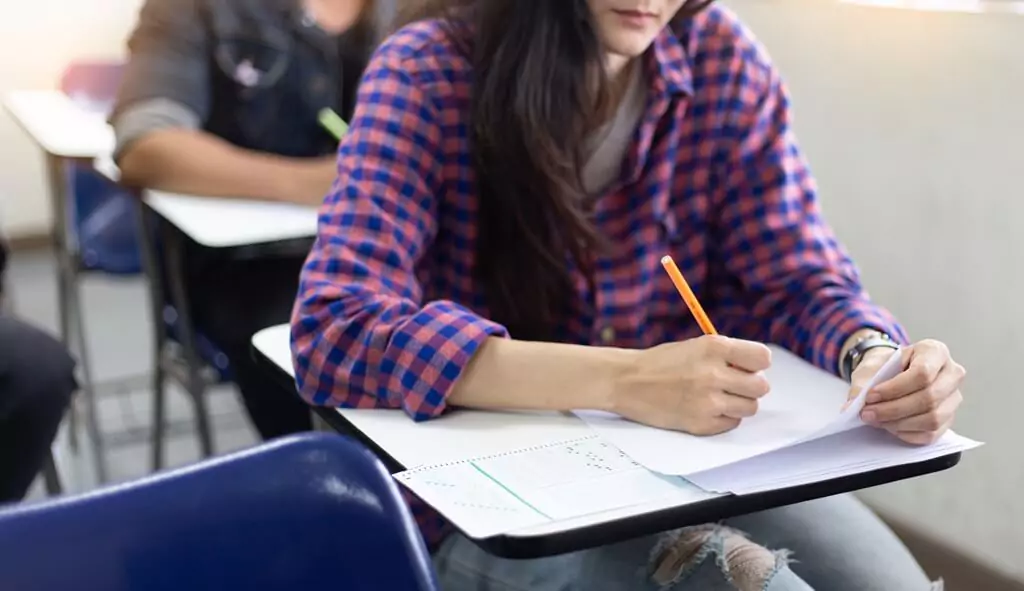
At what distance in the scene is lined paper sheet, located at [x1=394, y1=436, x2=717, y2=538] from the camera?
2.61 ft

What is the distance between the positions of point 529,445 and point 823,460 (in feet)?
0.80

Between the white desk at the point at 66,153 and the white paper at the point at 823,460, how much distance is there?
1.42m

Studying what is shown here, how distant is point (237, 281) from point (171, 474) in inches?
48.2

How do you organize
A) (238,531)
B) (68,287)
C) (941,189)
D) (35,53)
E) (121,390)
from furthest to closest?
1. (35,53)
2. (121,390)
3. (68,287)
4. (941,189)
5. (238,531)

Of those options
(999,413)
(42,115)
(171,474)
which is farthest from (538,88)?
(42,115)

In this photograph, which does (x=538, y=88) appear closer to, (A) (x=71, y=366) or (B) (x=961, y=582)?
(A) (x=71, y=366)

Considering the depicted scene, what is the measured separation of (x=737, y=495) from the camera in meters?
0.83

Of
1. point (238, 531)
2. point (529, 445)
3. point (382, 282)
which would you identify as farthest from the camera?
point (382, 282)

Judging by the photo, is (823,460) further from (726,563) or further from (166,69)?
(166,69)

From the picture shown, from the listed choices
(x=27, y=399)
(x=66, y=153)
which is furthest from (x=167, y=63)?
(x=27, y=399)

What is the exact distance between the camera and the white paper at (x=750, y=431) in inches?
34.8

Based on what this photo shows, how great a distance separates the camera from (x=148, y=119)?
1781mm

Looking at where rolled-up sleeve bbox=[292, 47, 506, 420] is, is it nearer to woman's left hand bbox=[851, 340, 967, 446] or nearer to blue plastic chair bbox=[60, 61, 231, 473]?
woman's left hand bbox=[851, 340, 967, 446]

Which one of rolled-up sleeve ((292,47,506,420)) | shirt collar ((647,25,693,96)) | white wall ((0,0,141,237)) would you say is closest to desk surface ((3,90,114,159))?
rolled-up sleeve ((292,47,506,420))
